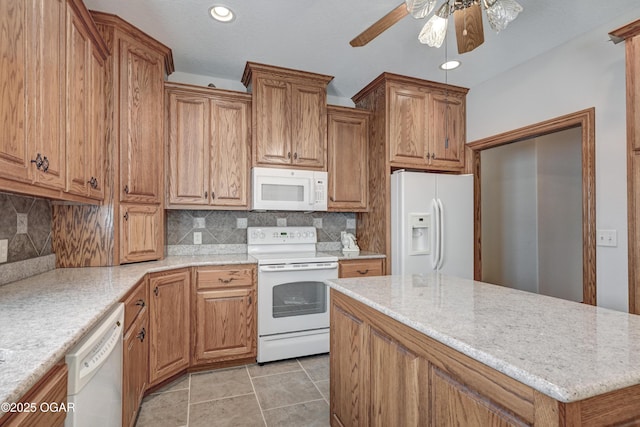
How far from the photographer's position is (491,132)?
10.6 ft

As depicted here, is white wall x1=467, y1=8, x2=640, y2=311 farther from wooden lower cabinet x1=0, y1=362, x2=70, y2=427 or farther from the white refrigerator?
wooden lower cabinet x1=0, y1=362, x2=70, y2=427

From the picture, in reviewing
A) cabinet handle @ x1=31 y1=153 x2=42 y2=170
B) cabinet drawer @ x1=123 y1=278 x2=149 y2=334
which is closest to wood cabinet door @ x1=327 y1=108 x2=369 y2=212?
cabinet drawer @ x1=123 y1=278 x2=149 y2=334

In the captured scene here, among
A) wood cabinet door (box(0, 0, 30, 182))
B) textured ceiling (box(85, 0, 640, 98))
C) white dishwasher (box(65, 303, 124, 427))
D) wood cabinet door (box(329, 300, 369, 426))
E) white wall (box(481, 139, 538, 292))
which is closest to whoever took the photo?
white dishwasher (box(65, 303, 124, 427))

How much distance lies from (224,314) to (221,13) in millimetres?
2216

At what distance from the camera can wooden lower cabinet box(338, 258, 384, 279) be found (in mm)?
3025

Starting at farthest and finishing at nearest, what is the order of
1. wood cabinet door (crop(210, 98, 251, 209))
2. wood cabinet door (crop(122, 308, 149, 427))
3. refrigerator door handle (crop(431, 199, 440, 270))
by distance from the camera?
refrigerator door handle (crop(431, 199, 440, 270)) → wood cabinet door (crop(210, 98, 251, 209)) → wood cabinet door (crop(122, 308, 149, 427))

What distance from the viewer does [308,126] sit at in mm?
3154

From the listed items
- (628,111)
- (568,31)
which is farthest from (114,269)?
(568,31)

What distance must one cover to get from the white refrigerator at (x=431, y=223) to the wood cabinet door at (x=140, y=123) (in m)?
2.11

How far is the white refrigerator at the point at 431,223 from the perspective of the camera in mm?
3066

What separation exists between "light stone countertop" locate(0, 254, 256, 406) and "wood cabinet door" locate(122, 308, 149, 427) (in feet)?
0.93

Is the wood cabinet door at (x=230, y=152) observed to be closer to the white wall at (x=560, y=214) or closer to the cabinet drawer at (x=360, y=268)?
the cabinet drawer at (x=360, y=268)

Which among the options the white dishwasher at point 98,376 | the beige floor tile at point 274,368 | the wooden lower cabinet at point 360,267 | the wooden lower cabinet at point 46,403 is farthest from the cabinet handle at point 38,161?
the wooden lower cabinet at point 360,267

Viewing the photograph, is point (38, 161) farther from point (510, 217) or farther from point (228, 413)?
point (510, 217)
